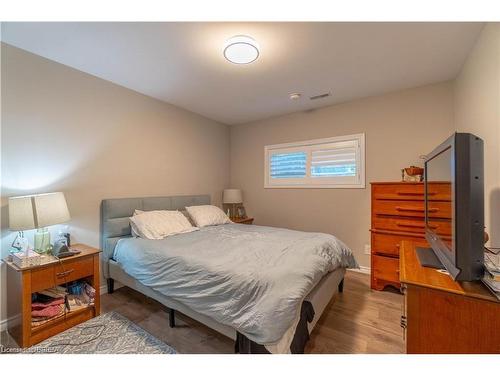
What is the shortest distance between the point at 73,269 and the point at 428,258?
2591 millimetres

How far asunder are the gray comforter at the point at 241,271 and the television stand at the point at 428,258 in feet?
2.02

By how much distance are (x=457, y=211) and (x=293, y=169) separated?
265 cm

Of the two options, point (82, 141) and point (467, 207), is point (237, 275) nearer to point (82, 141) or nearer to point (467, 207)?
point (467, 207)

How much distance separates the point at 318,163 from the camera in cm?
330

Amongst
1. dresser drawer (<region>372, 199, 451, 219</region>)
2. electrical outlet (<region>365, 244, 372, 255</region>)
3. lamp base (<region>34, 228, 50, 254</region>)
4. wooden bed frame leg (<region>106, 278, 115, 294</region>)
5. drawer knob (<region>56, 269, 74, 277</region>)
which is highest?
dresser drawer (<region>372, 199, 451, 219</region>)

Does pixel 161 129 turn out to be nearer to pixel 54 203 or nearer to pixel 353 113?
pixel 54 203

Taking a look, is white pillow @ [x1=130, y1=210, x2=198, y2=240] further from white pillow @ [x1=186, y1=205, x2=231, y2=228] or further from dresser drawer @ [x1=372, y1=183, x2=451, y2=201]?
dresser drawer @ [x1=372, y1=183, x2=451, y2=201]

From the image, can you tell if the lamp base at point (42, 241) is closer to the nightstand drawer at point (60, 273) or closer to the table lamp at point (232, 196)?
the nightstand drawer at point (60, 273)

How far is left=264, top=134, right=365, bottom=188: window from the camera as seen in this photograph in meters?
3.01

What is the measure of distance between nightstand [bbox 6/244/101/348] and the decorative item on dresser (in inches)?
111

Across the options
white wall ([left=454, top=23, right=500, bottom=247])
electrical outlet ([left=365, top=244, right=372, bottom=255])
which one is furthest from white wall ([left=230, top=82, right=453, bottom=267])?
white wall ([left=454, top=23, right=500, bottom=247])

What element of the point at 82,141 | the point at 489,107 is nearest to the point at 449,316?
the point at 489,107

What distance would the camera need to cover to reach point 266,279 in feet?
4.28

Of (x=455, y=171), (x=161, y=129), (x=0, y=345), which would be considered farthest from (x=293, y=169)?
(x=0, y=345)
